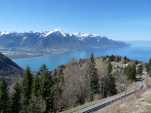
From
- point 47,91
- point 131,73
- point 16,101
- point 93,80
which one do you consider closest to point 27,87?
point 16,101

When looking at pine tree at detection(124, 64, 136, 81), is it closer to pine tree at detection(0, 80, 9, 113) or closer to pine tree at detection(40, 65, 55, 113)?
pine tree at detection(40, 65, 55, 113)

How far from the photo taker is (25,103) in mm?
59938

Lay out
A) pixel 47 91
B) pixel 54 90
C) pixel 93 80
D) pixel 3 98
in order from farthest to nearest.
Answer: pixel 93 80 < pixel 54 90 < pixel 47 91 < pixel 3 98

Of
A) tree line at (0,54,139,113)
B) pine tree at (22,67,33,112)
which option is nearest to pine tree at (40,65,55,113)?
tree line at (0,54,139,113)

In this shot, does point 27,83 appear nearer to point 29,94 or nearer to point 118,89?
point 29,94

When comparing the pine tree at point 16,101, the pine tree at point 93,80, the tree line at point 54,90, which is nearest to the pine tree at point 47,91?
the tree line at point 54,90

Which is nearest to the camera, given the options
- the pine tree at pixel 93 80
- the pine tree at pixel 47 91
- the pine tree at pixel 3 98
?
the pine tree at pixel 3 98

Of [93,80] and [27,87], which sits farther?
[93,80]

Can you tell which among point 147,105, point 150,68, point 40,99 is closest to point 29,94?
point 40,99

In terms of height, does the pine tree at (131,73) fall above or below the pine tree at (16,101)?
above

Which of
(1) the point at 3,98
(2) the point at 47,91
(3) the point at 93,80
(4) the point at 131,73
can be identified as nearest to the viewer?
(1) the point at 3,98

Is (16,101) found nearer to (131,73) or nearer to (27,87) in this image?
(27,87)

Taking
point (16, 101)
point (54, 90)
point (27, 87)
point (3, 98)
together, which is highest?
point (27, 87)

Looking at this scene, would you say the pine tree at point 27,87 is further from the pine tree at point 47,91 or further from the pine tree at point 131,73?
the pine tree at point 131,73
